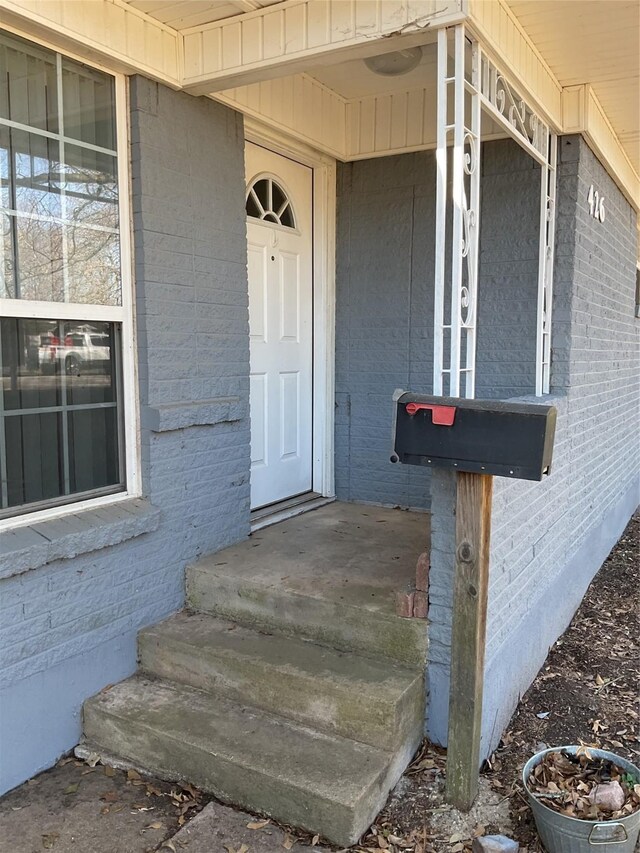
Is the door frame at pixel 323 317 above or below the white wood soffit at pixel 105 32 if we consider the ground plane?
Result: below

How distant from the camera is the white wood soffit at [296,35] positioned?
2.67 metres

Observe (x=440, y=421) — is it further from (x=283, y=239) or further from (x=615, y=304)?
(x=615, y=304)

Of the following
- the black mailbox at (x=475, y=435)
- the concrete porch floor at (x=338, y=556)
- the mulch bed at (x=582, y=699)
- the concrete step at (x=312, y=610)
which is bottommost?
the mulch bed at (x=582, y=699)

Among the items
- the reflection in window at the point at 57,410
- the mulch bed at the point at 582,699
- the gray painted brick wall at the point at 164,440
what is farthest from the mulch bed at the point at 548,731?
the reflection in window at the point at 57,410

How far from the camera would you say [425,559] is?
2.92m

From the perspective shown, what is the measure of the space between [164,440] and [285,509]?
1409mm

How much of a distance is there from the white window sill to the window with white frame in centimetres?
10

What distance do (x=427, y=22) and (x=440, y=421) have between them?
153cm

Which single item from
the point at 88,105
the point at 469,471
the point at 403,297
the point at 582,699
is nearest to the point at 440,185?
the point at 469,471

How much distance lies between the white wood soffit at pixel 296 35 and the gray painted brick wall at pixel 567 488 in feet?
5.76

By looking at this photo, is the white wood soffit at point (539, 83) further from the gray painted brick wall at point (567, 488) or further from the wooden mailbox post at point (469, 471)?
the wooden mailbox post at point (469, 471)

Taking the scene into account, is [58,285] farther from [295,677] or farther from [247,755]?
[247,755]

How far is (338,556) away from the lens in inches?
147

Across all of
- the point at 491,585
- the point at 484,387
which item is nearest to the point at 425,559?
the point at 491,585
